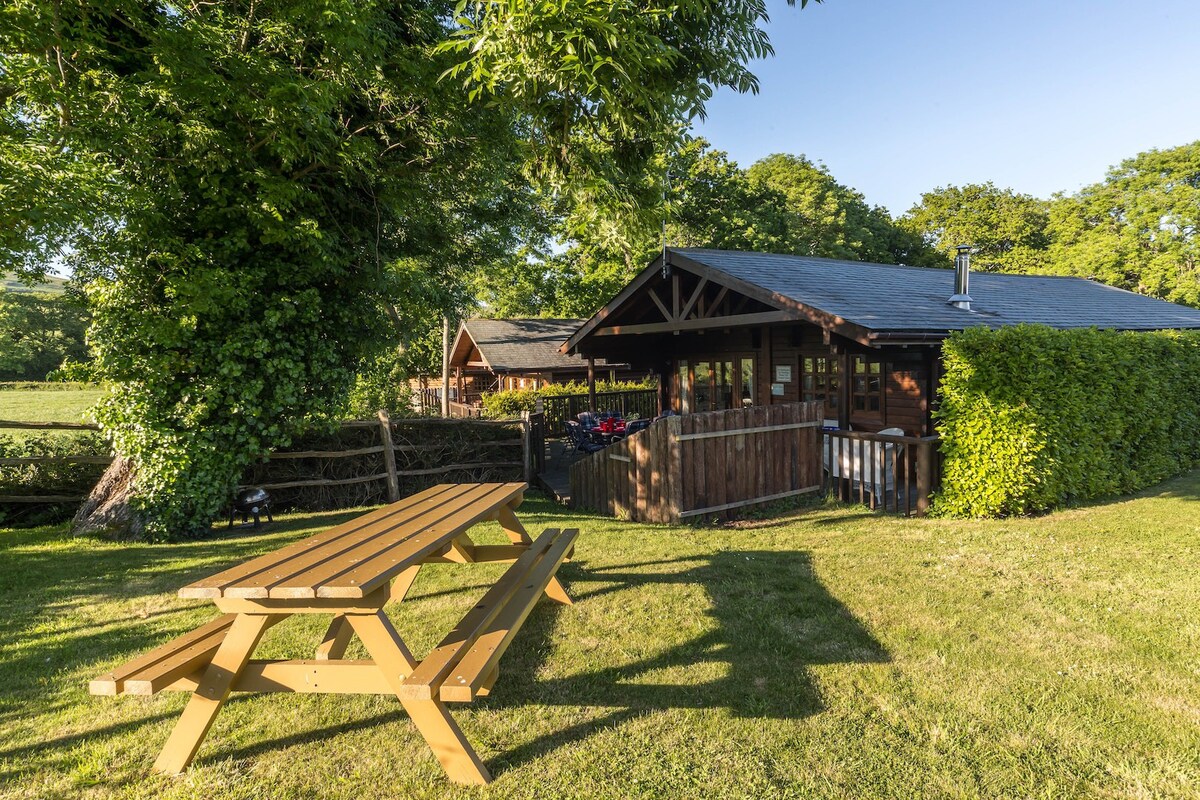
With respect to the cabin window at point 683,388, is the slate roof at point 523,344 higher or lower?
higher

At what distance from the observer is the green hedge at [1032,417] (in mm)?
7289

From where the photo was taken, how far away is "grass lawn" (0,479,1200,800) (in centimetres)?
269

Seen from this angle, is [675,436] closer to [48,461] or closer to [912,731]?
[912,731]

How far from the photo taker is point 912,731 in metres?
2.97

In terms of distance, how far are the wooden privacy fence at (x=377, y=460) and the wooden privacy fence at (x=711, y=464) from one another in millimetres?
3125

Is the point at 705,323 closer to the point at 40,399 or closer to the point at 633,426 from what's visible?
the point at 633,426

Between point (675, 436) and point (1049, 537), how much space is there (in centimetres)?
434

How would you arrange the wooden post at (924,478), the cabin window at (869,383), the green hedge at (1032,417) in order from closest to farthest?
the green hedge at (1032,417)
the wooden post at (924,478)
the cabin window at (869,383)

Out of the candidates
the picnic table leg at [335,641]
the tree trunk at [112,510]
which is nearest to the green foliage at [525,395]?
the tree trunk at [112,510]

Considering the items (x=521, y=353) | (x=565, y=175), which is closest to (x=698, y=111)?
(x=565, y=175)

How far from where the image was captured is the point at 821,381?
1201 centimetres

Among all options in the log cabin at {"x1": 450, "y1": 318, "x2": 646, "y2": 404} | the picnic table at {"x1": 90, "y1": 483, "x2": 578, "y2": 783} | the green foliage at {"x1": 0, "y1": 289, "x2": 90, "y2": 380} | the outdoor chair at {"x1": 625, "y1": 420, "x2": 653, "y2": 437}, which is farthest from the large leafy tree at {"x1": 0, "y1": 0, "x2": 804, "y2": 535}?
the green foliage at {"x1": 0, "y1": 289, "x2": 90, "y2": 380}

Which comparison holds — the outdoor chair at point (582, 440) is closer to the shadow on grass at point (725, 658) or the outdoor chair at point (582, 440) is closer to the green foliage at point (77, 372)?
the shadow on grass at point (725, 658)

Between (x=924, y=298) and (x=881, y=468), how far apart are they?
5.29 meters
